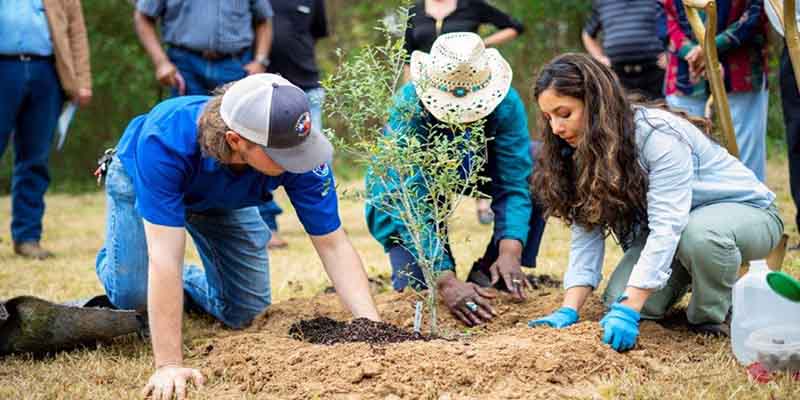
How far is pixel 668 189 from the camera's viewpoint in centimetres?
350

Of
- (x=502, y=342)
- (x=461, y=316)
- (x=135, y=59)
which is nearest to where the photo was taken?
(x=502, y=342)

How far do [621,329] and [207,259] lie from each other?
1841 millimetres

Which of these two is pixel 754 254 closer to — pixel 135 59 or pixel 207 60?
pixel 207 60

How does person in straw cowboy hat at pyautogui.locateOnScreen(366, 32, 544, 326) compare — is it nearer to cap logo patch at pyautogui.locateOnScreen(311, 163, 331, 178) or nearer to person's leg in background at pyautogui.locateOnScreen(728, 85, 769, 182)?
cap logo patch at pyautogui.locateOnScreen(311, 163, 331, 178)

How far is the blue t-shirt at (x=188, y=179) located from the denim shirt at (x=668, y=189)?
39.4 inches

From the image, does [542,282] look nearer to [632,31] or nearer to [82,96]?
[632,31]

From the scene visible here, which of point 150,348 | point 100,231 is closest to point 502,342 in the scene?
point 150,348

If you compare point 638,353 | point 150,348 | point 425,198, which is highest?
point 425,198

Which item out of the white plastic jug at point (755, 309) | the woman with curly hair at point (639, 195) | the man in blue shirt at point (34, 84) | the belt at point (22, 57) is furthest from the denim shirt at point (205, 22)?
the white plastic jug at point (755, 309)

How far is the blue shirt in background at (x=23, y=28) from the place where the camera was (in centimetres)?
606

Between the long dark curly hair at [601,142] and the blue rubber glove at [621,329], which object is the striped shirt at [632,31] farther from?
the blue rubber glove at [621,329]

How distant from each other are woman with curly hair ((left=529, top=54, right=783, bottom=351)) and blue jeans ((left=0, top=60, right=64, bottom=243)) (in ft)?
12.2

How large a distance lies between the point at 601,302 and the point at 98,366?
211cm

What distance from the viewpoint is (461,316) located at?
411 centimetres
